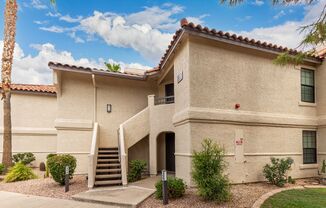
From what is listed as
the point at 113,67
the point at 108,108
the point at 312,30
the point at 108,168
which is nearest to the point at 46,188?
the point at 108,168

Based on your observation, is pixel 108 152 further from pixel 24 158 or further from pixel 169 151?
pixel 24 158

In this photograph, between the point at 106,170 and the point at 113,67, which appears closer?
the point at 106,170

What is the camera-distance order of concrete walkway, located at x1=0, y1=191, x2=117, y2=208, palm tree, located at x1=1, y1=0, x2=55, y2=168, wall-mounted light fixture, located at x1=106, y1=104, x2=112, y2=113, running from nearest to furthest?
concrete walkway, located at x1=0, y1=191, x2=117, y2=208 < wall-mounted light fixture, located at x1=106, y1=104, x2=112, y2=113 < palm tree, located at x1=1, y1=0, x2=55, y2=168

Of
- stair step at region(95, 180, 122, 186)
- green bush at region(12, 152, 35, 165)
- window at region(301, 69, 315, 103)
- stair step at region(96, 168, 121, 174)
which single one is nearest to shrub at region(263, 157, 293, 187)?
window at region(301, 69, 315, 103)

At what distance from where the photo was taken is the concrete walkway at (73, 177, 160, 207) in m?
8.49

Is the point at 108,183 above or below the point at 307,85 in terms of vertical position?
below

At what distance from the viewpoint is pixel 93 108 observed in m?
14.8

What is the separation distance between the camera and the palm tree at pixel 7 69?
51.5ft

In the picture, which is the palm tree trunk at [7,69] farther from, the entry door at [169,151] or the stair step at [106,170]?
the entry door at [169,151]

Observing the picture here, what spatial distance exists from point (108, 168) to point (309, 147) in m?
10.4

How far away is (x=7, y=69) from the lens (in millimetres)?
16031

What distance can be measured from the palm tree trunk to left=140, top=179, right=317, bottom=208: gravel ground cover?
11.5 m

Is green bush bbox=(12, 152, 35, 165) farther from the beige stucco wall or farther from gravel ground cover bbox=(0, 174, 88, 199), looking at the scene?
gravel ground cover bbox=(0, 174, 88, 199)

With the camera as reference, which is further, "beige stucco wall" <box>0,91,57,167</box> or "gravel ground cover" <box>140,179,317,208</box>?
"beige stucco wall" <box>0,91,57,167</box>
